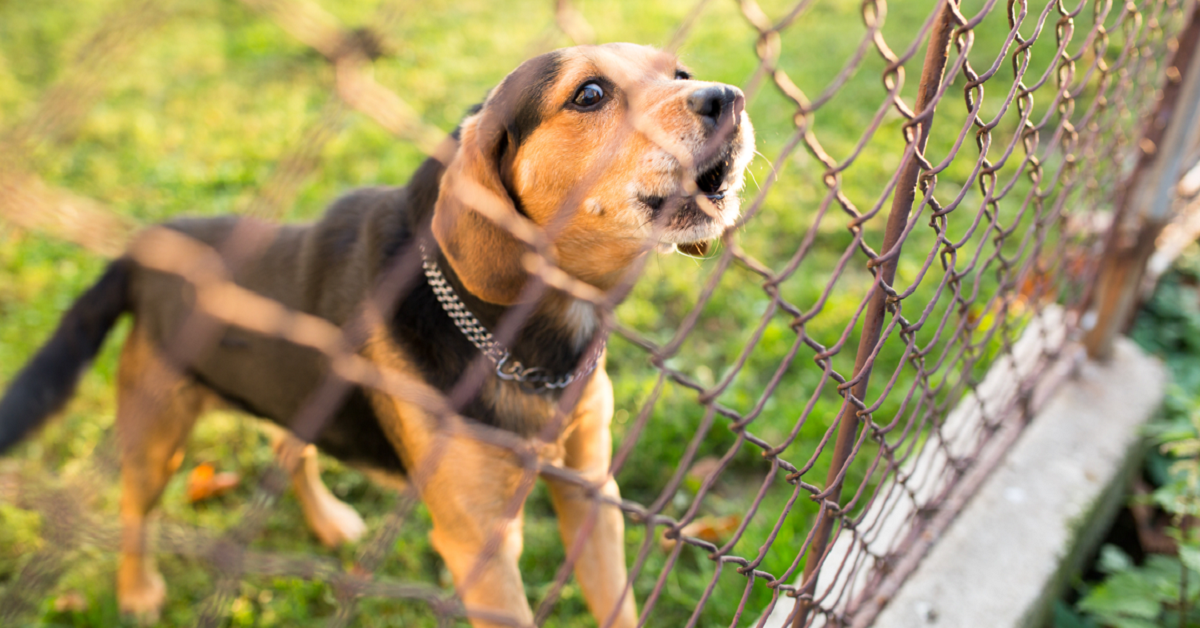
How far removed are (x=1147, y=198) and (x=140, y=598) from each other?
443 cm

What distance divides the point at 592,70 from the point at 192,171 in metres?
4.71

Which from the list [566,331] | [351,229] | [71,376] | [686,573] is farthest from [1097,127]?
[71,376]

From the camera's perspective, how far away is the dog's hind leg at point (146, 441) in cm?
Result: 273

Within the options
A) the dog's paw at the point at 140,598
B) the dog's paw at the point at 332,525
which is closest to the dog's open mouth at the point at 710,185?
the dog's paw at the point at 332,525

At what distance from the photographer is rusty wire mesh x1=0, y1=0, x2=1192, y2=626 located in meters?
0.92

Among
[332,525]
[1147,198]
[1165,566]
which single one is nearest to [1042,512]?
[1165,566]

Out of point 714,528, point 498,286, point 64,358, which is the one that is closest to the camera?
point 498,286

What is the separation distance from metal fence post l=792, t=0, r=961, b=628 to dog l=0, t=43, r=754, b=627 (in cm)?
44

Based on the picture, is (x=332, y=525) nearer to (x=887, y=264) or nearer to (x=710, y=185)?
(x=710, y=185)

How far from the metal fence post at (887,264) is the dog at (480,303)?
0.44 metres

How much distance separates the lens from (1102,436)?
288 centimetres

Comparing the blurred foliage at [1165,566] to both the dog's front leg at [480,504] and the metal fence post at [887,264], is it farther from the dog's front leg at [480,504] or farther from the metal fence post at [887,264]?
the dog's front leg at [480,504]

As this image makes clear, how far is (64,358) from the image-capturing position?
2799 millimetres

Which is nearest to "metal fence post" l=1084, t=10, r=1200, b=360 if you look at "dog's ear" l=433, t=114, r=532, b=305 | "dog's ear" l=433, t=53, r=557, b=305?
"dog's ear" l=433, t=53, r=557, b=305
